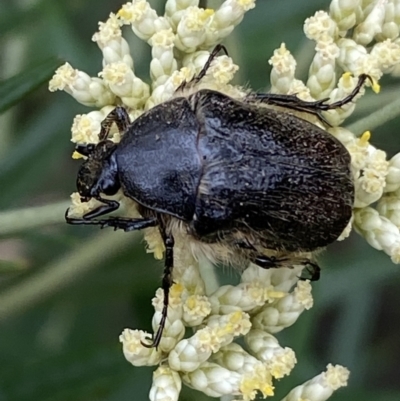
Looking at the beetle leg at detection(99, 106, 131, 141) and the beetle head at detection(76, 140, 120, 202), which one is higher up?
the beetle leg at detection(99, 106, 131, 141)

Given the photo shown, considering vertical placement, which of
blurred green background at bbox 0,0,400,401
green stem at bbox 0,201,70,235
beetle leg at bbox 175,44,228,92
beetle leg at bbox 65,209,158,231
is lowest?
blurred green background at bbox 0,0,400,401

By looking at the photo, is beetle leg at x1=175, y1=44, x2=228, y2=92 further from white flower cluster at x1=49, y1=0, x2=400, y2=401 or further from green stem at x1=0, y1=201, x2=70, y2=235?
green stem at x1=0, y1=201, x2=70, y2=235

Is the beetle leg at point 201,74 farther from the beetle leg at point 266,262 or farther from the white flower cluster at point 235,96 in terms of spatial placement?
the beetle leg at point 266,262

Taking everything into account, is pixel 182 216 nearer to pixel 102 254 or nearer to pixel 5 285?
pixel 102 254

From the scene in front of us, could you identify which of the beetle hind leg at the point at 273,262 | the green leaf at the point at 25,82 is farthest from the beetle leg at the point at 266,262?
the green leaf at the point at 25,82

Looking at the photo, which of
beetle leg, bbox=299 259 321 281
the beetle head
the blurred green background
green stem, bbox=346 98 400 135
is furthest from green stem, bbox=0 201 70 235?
green stem, bbox=346 98 400 135

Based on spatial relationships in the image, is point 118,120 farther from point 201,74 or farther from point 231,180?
point 231,180

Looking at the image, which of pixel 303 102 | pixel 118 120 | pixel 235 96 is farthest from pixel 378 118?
pixel 118 120

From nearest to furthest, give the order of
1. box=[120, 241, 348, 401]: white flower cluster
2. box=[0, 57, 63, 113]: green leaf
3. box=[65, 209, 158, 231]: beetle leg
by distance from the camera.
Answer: box=[120, 241, 348, 401]: white flower cluster
box=[65, 209, 158, 231]: beetle leg
box=[0, 57, 63, 113]: green leaf
